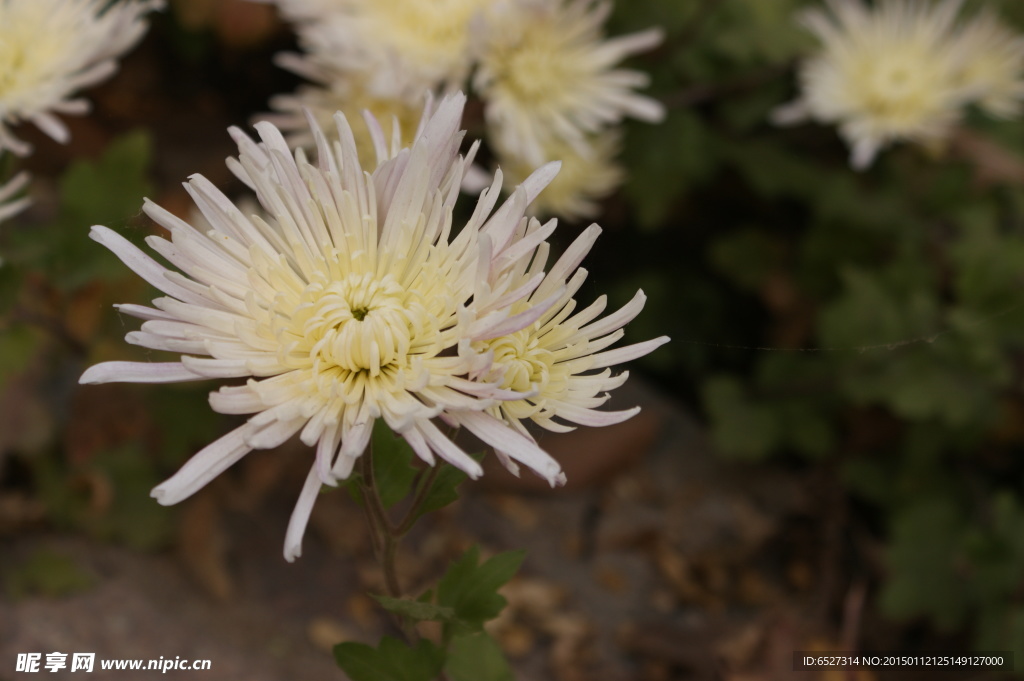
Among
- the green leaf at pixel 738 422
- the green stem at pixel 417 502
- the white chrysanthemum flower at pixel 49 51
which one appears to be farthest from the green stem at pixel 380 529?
the green leaf at pixel 738 422

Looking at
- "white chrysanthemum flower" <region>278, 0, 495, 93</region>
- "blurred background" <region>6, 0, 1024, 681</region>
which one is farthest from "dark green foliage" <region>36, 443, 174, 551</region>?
"white chrysanthemum flower" <region>278, 0, 495, 93</region>

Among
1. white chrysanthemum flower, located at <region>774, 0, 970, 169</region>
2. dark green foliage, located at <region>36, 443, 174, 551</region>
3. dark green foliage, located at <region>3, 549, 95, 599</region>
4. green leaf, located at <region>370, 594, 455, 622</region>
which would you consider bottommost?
green leaf, located at <region>370, 594, 455, 622</region>

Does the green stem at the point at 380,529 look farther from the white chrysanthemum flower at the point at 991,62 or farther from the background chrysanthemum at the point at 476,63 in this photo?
the white chrysanthemum flower at the point at 991,62

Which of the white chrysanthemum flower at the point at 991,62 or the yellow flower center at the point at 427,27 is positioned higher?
the white chrysanthemum flower at the point at 991,62

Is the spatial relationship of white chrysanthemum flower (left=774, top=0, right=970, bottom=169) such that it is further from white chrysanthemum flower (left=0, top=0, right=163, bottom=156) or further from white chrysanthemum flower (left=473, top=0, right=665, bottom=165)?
white chrysanthemum flower (left=0, top=0, right=163, bottom=156)

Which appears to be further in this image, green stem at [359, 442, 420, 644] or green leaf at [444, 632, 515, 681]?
green leaf at [444, 632, 515, 681]

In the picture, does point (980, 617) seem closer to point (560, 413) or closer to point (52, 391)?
point (560, 413)

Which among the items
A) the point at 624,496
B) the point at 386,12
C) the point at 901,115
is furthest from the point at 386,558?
the point at 901,115

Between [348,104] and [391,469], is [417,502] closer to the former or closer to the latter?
[391,469]
